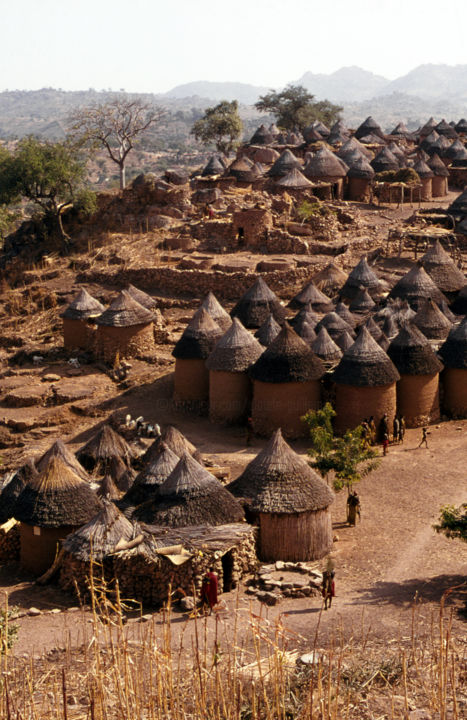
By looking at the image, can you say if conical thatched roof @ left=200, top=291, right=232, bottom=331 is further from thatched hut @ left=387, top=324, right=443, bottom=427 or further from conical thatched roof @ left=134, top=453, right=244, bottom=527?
conical thatched roof @ left=134, top=453, right=244, bottom=527

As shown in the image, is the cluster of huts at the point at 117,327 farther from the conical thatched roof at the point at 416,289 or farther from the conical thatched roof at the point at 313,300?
the conical thatched roof at the point at 416,289

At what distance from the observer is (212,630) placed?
37.2 ft

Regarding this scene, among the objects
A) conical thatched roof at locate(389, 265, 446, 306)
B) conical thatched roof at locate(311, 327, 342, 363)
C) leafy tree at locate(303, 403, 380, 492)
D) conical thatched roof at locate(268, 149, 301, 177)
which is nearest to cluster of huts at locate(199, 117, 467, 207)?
conical thatched roof at locate(268, 149, 301, 177)

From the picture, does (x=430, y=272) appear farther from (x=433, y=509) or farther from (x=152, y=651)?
(x=152, y=651)

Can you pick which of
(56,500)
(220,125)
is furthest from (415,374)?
(220,125)

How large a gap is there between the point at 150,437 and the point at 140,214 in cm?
1821

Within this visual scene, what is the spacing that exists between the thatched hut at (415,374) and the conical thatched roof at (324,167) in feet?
66.2

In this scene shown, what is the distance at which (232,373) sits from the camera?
2098 cm

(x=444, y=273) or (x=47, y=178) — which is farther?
(x=47, y=178)

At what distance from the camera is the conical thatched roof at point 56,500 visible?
14.6 meters

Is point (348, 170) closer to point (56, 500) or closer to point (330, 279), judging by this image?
point (330, 279)

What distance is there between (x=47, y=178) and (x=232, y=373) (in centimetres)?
1898

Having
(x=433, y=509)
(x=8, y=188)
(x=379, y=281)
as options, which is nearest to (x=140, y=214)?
(x=8, y=188)

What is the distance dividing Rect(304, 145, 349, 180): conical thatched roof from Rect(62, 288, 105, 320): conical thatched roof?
15.3m
